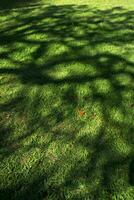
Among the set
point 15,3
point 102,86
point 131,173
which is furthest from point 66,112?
point 15,3

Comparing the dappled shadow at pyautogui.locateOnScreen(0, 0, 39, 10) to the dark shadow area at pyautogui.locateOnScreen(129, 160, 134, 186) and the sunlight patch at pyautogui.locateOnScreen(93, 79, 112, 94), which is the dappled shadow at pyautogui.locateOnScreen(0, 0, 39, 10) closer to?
the sunlight patch at pyautogui.locateOnScreen(93, 79, 112, 94)

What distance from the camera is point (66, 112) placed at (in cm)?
480

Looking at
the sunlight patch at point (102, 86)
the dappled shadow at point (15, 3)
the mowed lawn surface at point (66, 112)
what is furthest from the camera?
the dappled shadow at point (15, 3)

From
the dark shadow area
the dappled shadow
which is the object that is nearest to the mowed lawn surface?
the dark shadow area

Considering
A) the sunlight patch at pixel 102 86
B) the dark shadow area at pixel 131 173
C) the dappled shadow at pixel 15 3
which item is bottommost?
the dappled shadow at pixel 15 3

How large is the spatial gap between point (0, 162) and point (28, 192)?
1.77 ft

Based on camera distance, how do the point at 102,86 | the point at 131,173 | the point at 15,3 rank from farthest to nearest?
the point at 15,3, the point at 102,86, the point at 131,173

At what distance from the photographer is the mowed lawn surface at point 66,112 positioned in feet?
12.2

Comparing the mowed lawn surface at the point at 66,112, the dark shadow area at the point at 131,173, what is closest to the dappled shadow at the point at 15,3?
the mowed lawn surface at the point at 66,112

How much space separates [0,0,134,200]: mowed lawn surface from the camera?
12.2 feet

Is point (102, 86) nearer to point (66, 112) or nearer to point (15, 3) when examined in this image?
point (66, 112)

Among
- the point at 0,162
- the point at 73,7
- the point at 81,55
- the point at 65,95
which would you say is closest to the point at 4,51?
the point at 81,55

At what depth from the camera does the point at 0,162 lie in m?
3.95

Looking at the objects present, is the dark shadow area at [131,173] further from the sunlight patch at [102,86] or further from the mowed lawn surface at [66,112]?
the sunlight patch at [102,86]
